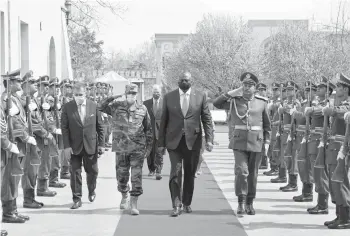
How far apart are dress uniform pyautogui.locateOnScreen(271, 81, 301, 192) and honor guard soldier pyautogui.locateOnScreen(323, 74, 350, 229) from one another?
301 centimetres

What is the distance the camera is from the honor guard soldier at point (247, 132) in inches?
→ 404

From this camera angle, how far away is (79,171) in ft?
36.4

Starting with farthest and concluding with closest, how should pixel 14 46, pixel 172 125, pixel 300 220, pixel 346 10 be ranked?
1. pixel 346 10
2. pixel 14 46
3. pixel 172 125
4. pixel 300 220

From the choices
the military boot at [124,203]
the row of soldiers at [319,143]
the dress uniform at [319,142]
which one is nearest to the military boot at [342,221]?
the row of soldiers at [319,143]

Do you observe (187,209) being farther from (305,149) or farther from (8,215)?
(8,215)

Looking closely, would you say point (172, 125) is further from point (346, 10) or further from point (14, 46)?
point (346, 10)

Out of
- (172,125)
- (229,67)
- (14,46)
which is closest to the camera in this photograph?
(172,125)

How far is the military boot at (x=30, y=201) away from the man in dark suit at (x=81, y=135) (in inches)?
22.9

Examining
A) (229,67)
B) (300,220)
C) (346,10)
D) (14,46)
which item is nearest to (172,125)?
(300,220)

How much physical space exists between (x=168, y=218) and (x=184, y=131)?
51.7 inches

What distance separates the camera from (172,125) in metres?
10.5

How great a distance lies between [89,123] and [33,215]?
5.85 feet

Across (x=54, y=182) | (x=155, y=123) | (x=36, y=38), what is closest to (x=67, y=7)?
(x=36, y=38)

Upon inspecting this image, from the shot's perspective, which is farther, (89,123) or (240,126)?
(89,123)
